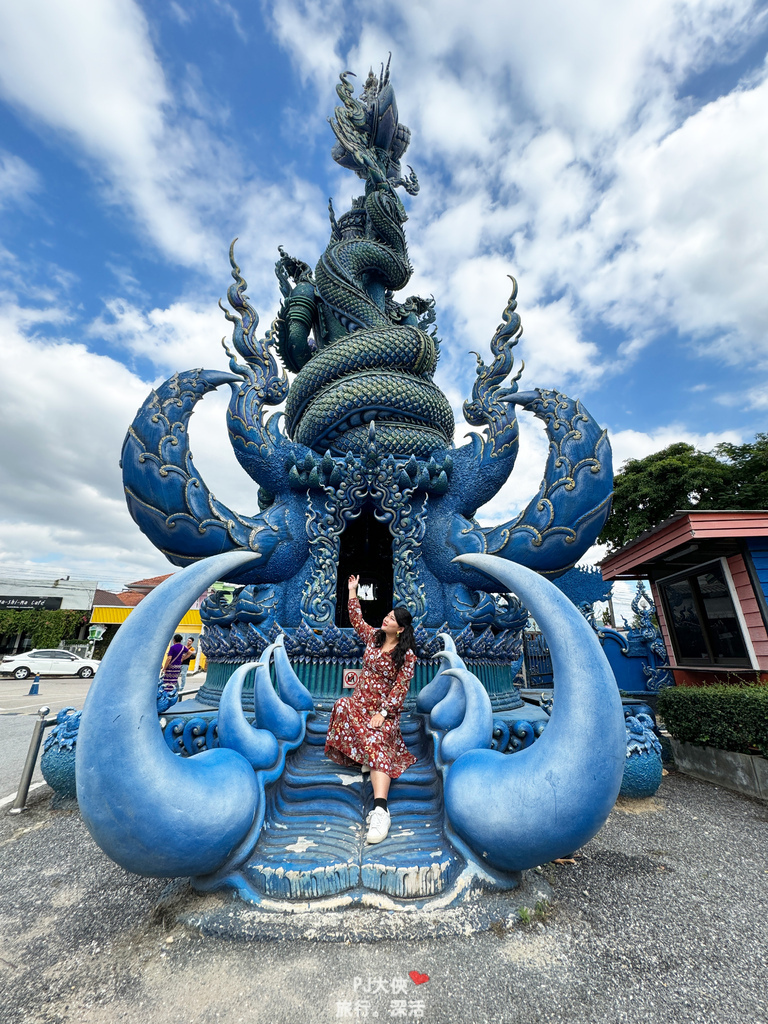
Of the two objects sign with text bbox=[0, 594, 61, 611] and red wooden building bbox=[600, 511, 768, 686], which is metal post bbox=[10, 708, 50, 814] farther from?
sign with text bbox=[0, 594, 61, 611]

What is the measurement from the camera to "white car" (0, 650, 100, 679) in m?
20.7

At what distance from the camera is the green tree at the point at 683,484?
18.8 meters

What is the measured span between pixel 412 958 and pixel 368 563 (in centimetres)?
589

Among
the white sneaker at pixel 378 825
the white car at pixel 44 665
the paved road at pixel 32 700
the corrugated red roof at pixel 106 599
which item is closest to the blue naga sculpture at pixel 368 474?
the white sneaker at pixel 378 825

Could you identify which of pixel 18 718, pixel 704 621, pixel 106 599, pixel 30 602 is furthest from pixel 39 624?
pixel 704 621

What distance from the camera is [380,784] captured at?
3088mm

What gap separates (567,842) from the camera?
7.95ft

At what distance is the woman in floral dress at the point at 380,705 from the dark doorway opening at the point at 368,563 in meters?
3.36

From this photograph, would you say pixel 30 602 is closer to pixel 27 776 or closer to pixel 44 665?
pixel 44 665

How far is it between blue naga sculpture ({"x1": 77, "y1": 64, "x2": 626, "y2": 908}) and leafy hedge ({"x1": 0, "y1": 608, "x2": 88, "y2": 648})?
1092 inches

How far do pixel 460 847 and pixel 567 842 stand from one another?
2.11 feet

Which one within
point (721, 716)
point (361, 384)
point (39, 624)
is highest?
point (361, 384)

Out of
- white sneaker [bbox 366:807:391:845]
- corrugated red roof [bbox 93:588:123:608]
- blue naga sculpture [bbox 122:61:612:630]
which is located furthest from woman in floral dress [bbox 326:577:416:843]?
corrugated red roof [bbox 93:588:123:608]

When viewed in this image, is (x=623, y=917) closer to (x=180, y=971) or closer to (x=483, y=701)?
(x=483, y=701)
